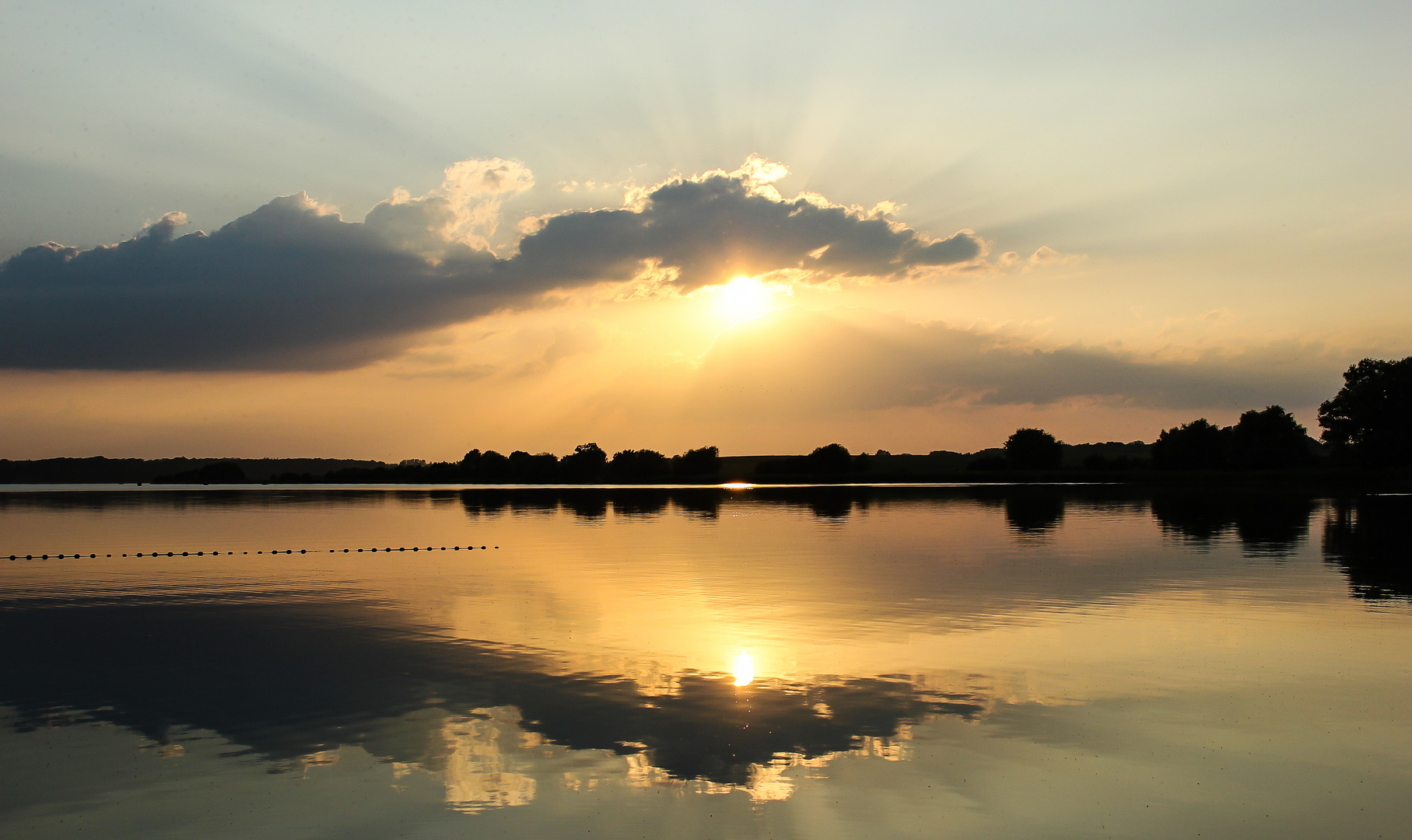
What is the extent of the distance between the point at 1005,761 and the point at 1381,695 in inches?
313

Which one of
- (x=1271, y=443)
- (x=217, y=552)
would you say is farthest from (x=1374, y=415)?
(x=217, y=552)

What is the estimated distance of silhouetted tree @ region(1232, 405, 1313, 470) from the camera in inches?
5969

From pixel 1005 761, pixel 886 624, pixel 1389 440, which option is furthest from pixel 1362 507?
pixel 1005 761

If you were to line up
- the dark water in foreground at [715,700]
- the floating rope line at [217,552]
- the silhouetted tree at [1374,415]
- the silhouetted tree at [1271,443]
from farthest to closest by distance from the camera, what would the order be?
the silhouetted tree at [1271,443]
the silhouetted tree at [1374,415]
the floating rope line at [217,552]
the dark water in foreground at [715,700]

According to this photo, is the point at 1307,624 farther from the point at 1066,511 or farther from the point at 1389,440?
the point at 1389,440

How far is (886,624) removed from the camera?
2205 centimetres

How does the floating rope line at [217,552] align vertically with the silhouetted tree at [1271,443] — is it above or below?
below

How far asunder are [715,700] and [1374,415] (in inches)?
5320

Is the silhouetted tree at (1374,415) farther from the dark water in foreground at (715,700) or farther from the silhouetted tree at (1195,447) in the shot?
the dark water in foreground at (715,700)

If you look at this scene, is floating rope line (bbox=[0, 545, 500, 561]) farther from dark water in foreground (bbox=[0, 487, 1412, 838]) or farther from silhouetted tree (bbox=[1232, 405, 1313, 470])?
silhouetted tree (bbox=[1232, 405, 1313, 470])

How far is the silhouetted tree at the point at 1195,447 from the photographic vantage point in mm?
165875

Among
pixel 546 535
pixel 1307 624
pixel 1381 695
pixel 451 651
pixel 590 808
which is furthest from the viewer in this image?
pixel 546 535

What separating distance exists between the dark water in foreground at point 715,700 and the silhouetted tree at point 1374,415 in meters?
102

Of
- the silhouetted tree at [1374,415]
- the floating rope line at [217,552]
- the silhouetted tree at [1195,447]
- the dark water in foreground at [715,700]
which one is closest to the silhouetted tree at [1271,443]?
the silhouetted tree at [1195,447]
